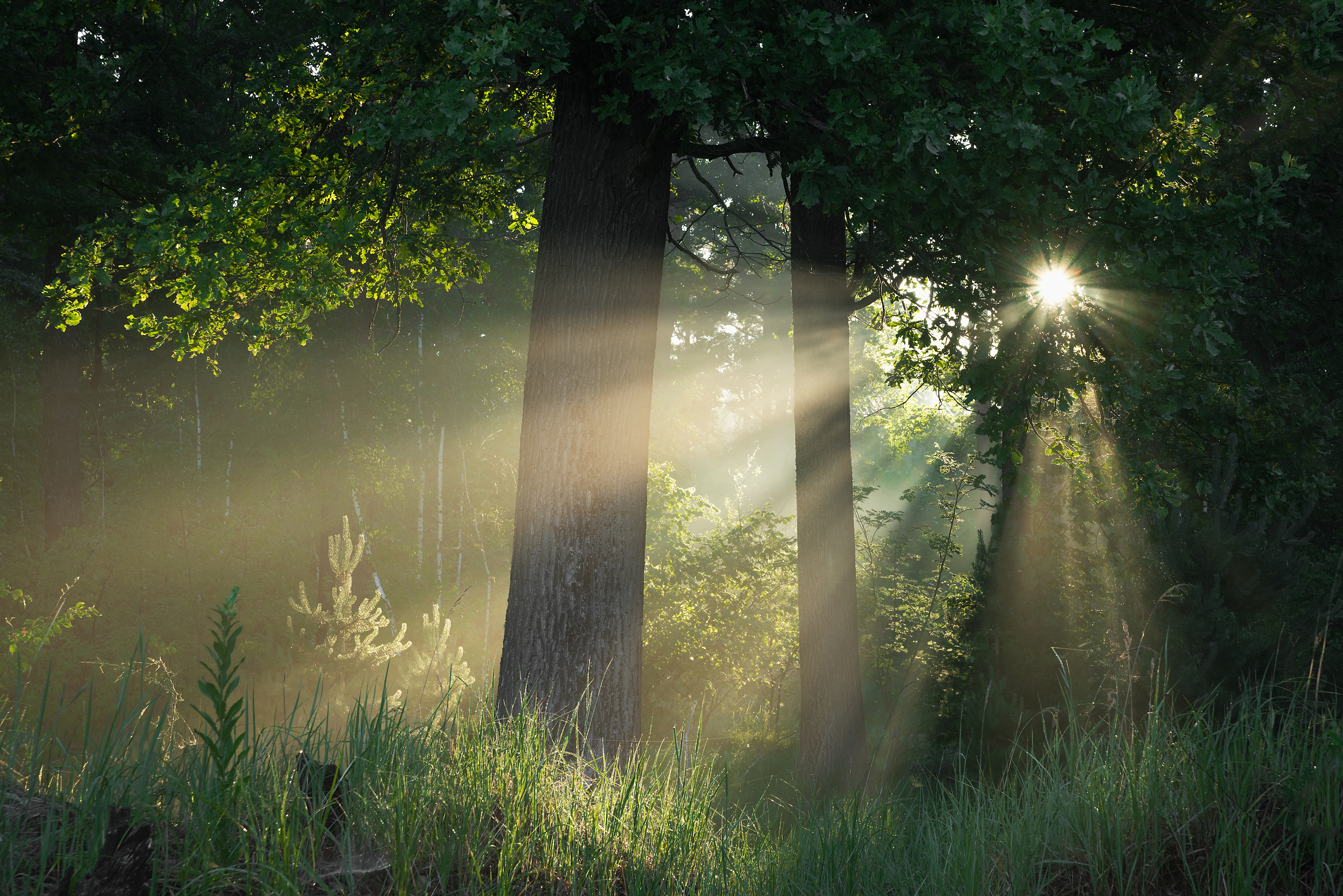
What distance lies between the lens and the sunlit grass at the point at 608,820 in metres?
2.54

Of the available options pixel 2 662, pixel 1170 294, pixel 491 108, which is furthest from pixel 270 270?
pixel 2 662

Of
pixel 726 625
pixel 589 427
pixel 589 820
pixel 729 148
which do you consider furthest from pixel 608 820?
pixel 726 625

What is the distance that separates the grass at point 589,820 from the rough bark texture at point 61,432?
13.7 m

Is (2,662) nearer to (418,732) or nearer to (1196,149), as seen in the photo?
(418,732)

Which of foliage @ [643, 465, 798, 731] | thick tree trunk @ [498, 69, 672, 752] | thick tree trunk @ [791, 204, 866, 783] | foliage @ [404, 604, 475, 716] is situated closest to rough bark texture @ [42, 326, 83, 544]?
foliage @ [404, 604, 475, 716]

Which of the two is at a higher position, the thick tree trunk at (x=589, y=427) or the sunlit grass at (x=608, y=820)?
the thick tree trunk at (x=589, y=427)

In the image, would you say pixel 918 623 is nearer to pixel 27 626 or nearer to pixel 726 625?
pixel 726 625

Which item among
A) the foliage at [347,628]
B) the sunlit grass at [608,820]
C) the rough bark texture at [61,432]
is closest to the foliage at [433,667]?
the foliage at [347,628]

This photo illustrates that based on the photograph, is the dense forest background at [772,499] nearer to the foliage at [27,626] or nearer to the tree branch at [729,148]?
the foliage at [27,626]

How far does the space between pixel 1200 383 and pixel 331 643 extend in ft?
31.7

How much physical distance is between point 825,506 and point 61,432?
43.3 ft

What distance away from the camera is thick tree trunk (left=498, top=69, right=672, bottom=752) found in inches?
226

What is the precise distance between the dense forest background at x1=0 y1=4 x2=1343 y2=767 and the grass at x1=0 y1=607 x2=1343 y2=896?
12.7 inches

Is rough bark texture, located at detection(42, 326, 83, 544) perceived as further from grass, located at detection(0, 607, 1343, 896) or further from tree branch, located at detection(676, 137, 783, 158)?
grass, located at detection(0, 607, 1343, 896)
